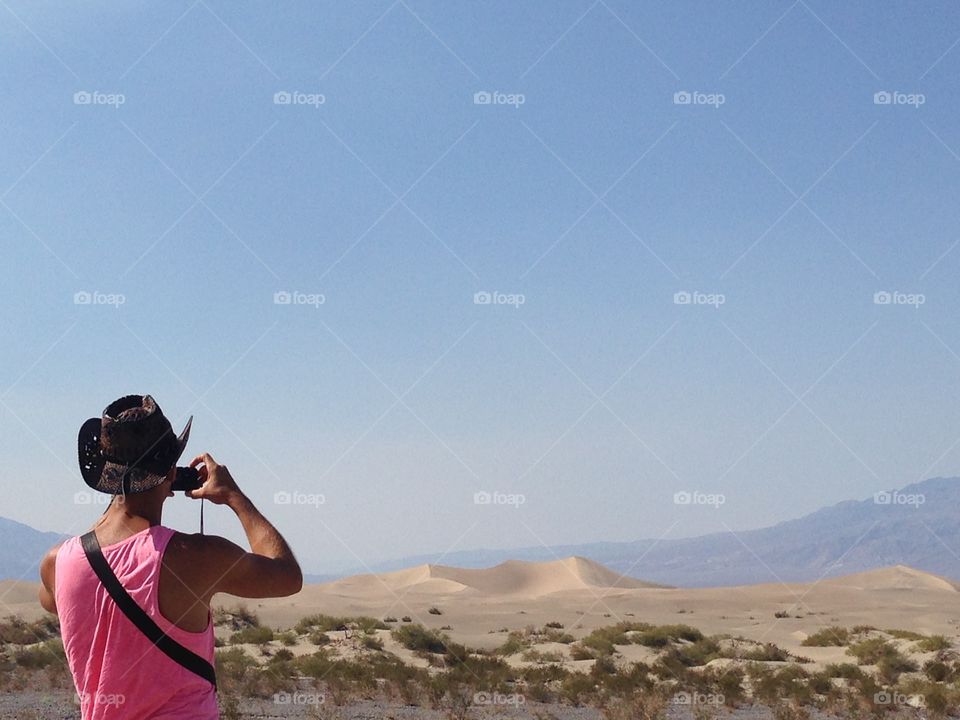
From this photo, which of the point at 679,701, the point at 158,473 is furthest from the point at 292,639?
the point at 158,473

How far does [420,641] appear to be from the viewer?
26625 millimetres

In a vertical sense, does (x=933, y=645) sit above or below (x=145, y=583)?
below

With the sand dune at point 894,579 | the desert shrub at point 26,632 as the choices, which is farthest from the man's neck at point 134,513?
the sand dune at point 894,579

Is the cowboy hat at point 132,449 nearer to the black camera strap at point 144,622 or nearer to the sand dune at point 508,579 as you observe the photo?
the black camera strap at point 144,622

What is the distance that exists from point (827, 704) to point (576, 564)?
9260 centimetres

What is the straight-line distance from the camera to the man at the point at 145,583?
10.3 feet

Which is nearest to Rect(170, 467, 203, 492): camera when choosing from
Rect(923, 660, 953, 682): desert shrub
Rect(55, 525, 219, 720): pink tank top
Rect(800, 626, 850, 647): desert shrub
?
Rect(55, 525, 219, 720): pink tank top

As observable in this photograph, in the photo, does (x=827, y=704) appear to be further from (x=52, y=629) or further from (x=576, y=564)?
(x=576, y=564)

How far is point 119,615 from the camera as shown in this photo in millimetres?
3164

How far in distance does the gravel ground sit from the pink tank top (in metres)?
12.5

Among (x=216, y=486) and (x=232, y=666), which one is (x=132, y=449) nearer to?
(x=216, y=486)

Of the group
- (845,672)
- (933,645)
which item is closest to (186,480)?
(845,672)

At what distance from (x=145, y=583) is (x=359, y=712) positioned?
14.0 m

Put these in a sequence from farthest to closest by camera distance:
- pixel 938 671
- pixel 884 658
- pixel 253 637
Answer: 1. pixel 253 637
2. pixel 884 658
3. pixel 938 671
